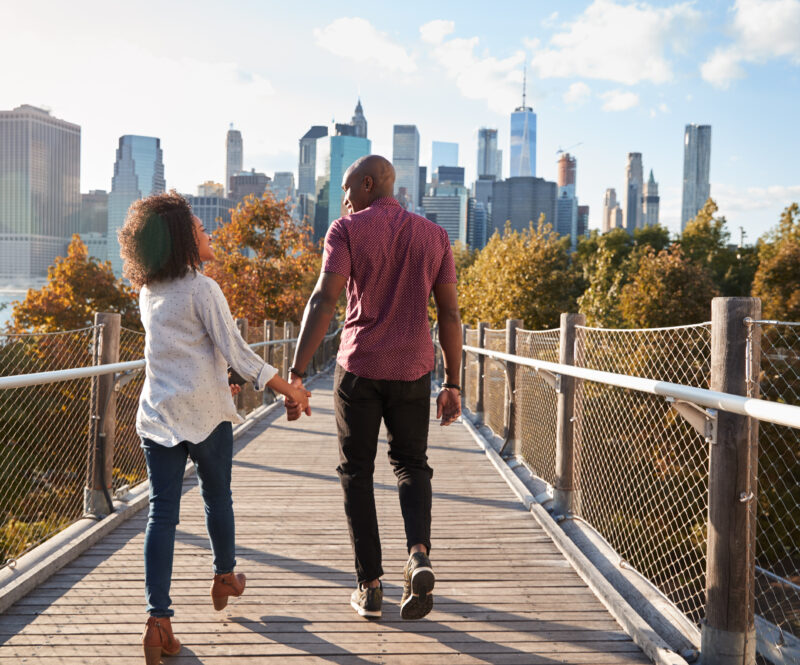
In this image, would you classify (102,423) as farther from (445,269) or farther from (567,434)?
(567,434)

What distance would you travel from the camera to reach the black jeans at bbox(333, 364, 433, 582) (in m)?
2.81

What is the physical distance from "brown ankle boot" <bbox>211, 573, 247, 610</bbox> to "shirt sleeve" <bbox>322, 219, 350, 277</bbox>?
1.18 meters

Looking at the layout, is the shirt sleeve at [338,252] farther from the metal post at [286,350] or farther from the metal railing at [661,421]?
the metal post at [286,350]

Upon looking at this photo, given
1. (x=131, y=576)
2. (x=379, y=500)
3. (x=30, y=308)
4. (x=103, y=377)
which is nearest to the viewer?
(x=131, y=576)

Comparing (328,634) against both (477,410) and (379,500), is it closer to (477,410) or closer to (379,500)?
(379,500)

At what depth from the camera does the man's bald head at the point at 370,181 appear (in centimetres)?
292

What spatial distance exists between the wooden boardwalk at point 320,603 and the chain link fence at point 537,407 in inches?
53.0

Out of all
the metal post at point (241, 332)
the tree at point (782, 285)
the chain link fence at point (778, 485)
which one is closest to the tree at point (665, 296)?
the tree at point (782, 285)

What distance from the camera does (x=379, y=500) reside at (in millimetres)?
5156

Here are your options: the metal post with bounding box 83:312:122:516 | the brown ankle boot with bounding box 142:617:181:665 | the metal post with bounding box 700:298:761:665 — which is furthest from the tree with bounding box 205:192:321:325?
the metal post with bounding box 700:298:761:665

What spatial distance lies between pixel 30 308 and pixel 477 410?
964 inches

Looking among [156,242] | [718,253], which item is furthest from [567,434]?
[718,253]

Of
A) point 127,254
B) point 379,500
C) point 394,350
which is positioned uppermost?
point 127,254

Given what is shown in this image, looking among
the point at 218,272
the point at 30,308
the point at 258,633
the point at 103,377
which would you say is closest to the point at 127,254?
the point at 258,633
